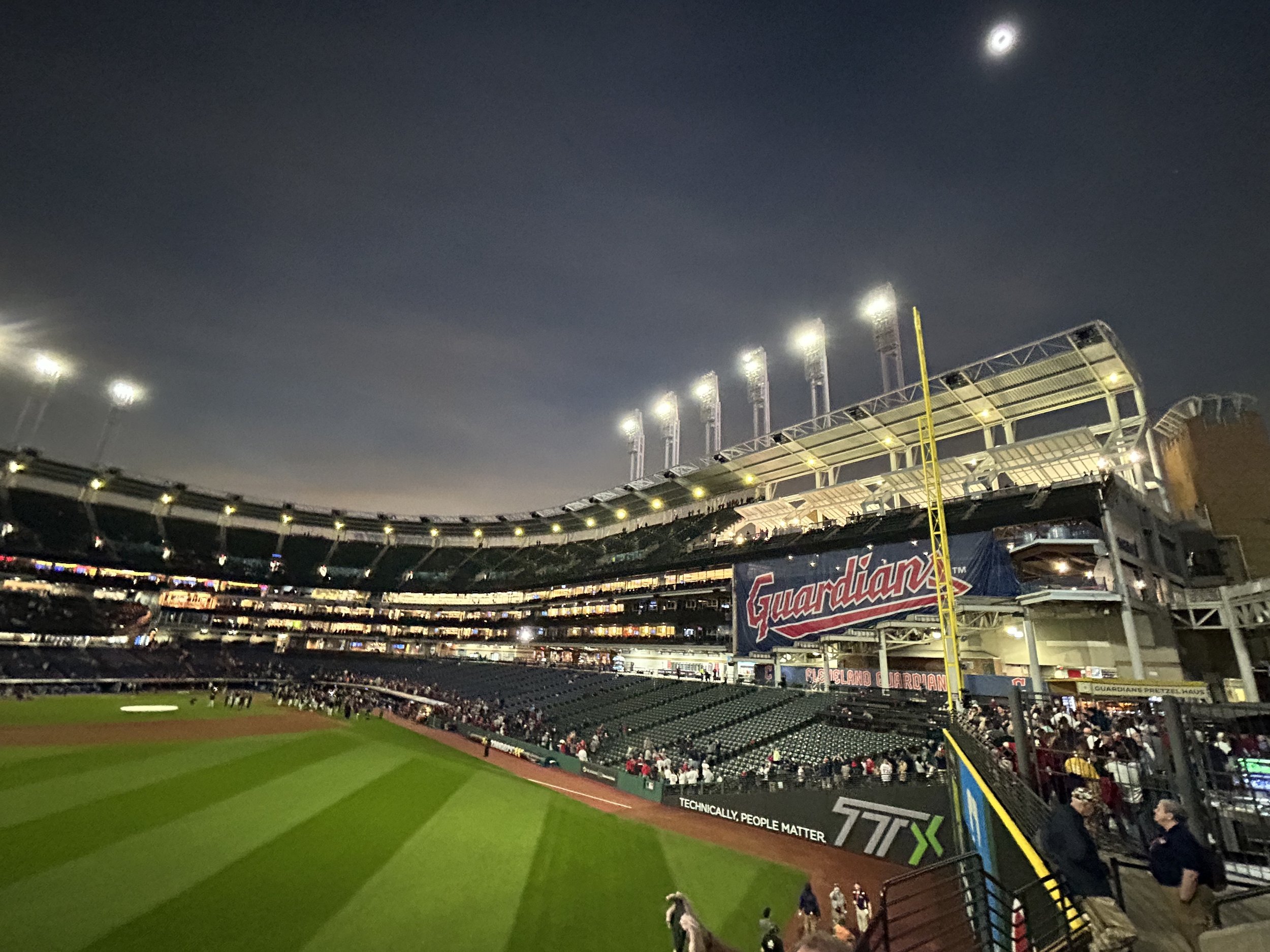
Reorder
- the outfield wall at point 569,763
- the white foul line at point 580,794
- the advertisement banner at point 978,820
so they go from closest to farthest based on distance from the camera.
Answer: the advertisement banner at point 978,820 < the white foul line at point 580,794 < the outfield wall at point 569,763

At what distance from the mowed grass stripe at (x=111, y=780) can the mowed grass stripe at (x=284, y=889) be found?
642 cm

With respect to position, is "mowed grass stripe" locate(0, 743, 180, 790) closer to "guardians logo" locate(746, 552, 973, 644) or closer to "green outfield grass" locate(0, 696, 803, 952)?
"green outfield grass" locate(0, 696, 803, 952)

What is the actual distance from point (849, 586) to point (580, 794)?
1793 centimetres

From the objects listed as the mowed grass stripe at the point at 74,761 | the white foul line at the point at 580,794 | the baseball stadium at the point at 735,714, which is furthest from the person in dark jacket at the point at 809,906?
the mowed grass stripe at the point at 74,761

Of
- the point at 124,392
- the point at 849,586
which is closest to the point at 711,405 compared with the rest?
the point at 849,586

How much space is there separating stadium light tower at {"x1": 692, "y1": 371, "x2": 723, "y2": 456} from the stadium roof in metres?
2.47

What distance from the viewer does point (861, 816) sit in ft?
60.2

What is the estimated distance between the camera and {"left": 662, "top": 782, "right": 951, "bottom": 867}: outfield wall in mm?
16641

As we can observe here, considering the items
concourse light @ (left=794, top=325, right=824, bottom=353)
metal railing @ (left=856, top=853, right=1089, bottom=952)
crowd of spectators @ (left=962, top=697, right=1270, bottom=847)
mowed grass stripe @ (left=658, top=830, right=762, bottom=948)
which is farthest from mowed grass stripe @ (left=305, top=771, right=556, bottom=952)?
concourse light @ (left=794, top=325, right=824, bottom=353)

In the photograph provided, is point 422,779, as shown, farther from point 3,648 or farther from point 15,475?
point 15,475

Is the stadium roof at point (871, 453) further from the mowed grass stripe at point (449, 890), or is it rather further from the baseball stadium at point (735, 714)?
the mowed grass stripe at point (449, 890)

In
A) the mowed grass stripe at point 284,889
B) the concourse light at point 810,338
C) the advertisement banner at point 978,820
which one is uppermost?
the concourse light at point 810,338

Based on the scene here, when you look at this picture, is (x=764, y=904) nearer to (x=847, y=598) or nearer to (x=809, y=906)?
(x=809, y=906)

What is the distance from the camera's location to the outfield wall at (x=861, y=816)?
54.6 ft
